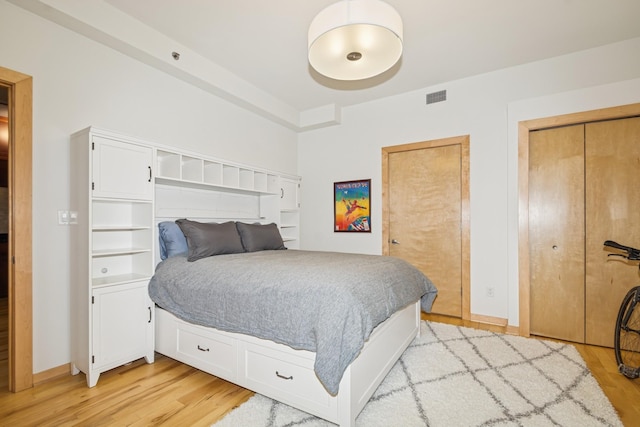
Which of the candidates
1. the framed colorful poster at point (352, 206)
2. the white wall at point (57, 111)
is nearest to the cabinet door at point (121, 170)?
the white wall at point (57, 111)

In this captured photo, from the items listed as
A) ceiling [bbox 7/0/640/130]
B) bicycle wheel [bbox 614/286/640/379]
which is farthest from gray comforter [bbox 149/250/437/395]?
ceiling [bbox 7/0/640/130]

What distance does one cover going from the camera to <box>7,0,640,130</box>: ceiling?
7.59 feet

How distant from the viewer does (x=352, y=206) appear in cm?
427

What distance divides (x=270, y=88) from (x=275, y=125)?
2.17ft

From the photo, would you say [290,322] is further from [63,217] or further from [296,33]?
[296,33]

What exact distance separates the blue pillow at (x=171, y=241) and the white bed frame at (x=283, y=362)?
513 millimetres

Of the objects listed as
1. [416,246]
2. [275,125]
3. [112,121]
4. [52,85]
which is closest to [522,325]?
[416,246]

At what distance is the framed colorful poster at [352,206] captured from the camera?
4.15m

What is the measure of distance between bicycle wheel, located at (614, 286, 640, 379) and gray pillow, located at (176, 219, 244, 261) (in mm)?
3217

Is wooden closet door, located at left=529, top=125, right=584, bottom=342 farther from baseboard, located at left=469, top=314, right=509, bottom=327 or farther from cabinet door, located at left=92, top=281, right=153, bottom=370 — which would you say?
cabinet door, located at left=92, top=281, right=153, bottom=370

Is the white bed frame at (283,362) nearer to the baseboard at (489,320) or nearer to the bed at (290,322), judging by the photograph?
the bed at (290,322)

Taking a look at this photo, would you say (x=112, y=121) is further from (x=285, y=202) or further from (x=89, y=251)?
(x=285, y=202)

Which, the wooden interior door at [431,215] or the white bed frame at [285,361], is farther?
the wooden interior door at [431,215]

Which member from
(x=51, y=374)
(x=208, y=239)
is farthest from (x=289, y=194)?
(x=51, y=374)
